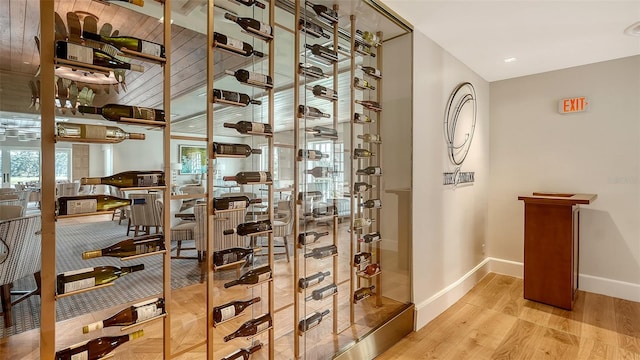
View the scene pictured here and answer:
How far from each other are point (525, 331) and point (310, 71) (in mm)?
2585

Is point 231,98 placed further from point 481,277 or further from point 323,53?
point 481,277

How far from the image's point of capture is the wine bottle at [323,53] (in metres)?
1.77

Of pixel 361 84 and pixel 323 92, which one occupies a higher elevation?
pixel 361 84

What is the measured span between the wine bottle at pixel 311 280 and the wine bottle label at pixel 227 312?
43cm

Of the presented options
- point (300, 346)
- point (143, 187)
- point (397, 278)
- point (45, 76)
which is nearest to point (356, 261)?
point (397, 278)

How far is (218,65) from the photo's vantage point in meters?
1.37

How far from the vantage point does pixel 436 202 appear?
268 centimetres

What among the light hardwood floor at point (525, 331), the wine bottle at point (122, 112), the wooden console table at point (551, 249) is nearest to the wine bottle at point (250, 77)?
the wine bottle at point (122, 112)

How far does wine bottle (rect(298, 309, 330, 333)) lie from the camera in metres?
1.75

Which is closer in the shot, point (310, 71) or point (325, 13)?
point (310, 71)

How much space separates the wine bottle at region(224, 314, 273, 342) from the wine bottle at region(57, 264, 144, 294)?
23.3 inches

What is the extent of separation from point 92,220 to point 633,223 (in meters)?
4.32

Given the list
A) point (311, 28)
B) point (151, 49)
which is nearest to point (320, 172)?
point (311, 28)

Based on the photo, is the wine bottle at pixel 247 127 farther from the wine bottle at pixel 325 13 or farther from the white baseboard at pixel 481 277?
the white baseboard at pixel 481 277
